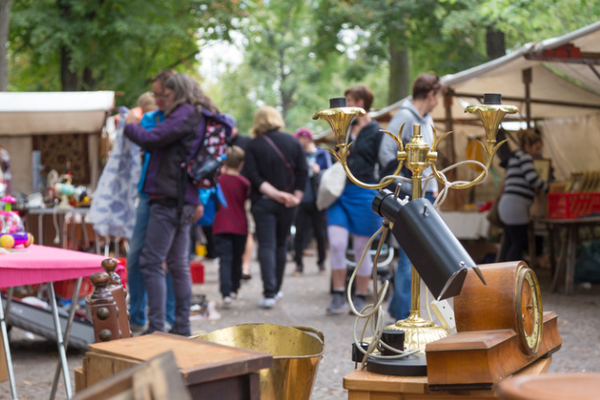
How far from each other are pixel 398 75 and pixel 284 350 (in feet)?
54.6

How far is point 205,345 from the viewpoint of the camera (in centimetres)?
199

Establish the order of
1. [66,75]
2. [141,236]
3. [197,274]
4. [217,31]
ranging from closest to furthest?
[141,236] → [197,274] → [66,75] → [217,31]

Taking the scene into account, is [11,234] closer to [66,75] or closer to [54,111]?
[54,111]

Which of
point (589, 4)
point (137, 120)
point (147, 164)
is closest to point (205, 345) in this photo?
point (147, 164)

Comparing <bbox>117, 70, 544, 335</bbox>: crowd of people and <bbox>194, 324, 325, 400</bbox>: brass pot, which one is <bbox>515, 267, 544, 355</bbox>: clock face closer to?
<bbox>194, 324, 325, 400</bbox>: brass pot

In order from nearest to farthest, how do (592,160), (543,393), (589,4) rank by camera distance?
(543,393) → (592,160) → (589,4)

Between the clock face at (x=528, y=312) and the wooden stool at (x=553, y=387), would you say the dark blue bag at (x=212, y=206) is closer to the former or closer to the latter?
the clock face at (x=528, y=312)

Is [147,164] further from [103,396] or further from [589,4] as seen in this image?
[589,4]

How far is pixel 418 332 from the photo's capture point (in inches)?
98.3

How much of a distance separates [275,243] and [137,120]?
7.28ft

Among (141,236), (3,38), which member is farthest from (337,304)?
(3,38)

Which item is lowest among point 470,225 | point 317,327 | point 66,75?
point 317,327

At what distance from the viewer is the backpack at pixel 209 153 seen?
18.1ft

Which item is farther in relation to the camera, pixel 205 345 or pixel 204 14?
pixel 204 14
